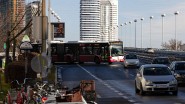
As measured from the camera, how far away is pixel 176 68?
32.6 metres

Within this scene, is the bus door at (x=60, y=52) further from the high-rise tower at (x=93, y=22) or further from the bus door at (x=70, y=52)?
the high-rise tower at (x=93, y=22)

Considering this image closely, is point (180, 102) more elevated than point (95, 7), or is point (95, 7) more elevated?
point (95, 7)

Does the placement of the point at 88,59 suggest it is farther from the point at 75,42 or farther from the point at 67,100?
the point at 67,100

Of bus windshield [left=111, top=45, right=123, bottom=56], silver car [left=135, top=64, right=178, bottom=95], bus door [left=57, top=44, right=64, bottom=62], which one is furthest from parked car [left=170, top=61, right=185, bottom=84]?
bus windshield [left=111, top=45, right=123, bottom=56]

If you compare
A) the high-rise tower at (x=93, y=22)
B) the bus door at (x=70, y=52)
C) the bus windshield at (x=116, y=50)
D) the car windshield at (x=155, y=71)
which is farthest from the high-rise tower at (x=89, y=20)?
the car windshield at (x=155, y=71)

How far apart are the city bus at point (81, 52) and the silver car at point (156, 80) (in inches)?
1467

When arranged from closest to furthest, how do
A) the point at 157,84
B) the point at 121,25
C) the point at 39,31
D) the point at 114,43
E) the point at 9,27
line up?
the point at 39,31, the point at 157,84, the point at 9,27, the point at 114,43, the point at 121,25

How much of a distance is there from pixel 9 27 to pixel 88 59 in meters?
21.1

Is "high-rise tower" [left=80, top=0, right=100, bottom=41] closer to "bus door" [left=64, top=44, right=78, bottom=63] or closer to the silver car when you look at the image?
"bus door" [left=64, top=44, right=78, bottom=63]

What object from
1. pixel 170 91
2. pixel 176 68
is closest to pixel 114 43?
pixel 176 68

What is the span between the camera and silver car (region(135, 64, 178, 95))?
24.4 m

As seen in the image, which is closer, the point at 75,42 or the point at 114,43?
the point at 75,42

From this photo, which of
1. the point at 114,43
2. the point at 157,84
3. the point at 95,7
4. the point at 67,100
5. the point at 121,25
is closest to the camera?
the point at 67,100

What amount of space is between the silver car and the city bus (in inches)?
1467
